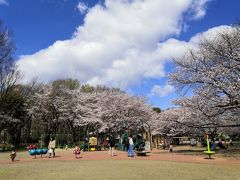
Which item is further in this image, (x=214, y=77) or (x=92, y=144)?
(x=92, y=144)

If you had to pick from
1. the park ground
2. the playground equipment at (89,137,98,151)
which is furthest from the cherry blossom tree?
the playground equipment at (89,137,98,151)

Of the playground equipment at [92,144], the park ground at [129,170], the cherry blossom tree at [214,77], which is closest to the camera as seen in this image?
the park ground at [129,170]

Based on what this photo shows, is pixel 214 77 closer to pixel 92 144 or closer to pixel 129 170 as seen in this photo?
pixel 129 170

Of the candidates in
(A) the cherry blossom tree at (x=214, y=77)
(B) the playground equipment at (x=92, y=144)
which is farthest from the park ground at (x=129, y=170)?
(B) the playground equipment at (x=92, y=144)

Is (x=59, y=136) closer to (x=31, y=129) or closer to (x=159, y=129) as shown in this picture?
(x=31, y=129)

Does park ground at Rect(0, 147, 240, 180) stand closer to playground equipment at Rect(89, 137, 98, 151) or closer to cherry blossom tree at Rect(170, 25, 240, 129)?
cherry blossom tree at Rect(170, 25, 240, 129)

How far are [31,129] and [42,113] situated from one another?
41.5ft

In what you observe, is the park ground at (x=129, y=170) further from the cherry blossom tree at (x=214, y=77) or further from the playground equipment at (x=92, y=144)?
the playground equipment at (x=92, y=144)

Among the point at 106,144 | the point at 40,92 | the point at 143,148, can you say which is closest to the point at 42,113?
the point at 40,92

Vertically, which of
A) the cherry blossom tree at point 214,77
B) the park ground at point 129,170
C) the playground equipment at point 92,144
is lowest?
the park ground at point 129,170

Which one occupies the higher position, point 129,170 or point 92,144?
point 92,144

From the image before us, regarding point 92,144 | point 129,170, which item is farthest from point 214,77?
point 92,144

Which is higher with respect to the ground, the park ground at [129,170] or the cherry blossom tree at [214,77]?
the cherry blossom tree at [214,77]

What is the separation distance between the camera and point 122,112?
38.1m
